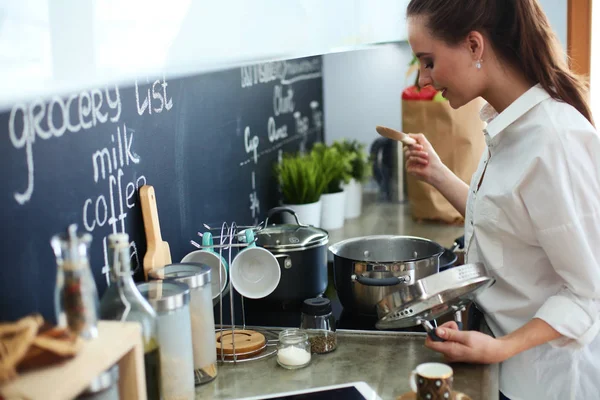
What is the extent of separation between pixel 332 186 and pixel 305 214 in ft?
0.82

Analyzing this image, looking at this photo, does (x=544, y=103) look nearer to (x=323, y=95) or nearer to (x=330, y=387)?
(x=330, y=387)

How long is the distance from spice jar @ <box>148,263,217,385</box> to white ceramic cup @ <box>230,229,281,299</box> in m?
0.20

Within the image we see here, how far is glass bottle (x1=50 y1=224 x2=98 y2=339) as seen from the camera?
90 cm

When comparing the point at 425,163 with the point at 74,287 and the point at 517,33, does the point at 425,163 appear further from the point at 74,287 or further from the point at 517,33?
the point at 74,287

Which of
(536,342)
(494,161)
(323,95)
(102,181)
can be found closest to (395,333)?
(536,342)

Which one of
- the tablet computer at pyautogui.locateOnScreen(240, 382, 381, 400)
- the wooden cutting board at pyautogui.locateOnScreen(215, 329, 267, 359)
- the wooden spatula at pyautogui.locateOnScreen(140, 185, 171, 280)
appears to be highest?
the wooden spatula at pyautogui.locateOnScreen(140, 185, 171, 280)

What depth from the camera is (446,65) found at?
57.2 inches

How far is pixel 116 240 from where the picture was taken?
1050 millimetres

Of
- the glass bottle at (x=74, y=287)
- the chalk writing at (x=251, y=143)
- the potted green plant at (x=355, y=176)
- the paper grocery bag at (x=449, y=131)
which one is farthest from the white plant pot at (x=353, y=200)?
the glass bottle at (x=74, y=287)

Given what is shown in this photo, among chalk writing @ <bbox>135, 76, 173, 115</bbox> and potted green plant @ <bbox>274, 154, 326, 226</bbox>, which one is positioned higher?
chalk writing @ <bbox>135, 76, 173, 115</bbox>

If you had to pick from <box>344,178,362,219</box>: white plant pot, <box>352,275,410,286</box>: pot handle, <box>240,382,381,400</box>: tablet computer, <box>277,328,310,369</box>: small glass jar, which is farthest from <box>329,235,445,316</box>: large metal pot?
<box>344,178,362,219</box>: white plant pot

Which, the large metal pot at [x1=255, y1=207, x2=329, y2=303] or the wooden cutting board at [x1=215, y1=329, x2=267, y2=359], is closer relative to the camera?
the wooden cutting board at [x1=215, y1=329, x2=267, y2=359]

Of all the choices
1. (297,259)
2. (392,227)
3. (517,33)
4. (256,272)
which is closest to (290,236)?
(297,259)

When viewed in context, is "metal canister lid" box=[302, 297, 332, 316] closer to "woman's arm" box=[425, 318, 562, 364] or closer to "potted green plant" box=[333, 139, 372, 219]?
"woman's arm" box=[425, 318, 562, 364]
